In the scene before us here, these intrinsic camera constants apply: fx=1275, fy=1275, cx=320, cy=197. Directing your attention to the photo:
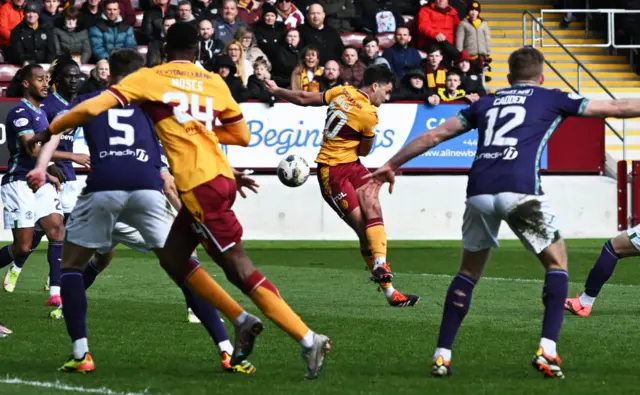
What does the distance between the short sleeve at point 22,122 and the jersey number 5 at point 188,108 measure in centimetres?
437

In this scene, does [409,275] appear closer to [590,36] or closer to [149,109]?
[149,109]

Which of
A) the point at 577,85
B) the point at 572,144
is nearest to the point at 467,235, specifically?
the point at 572,144

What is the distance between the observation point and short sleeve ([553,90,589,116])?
24.5ft

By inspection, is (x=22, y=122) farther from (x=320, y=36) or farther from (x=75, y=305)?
(x=320, y=36)

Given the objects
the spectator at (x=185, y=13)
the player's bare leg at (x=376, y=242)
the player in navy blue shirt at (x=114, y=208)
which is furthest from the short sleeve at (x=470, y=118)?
the spectator at (x=185, y=13)

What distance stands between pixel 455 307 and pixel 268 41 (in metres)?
15.1

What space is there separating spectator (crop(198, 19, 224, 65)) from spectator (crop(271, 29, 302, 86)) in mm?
1008

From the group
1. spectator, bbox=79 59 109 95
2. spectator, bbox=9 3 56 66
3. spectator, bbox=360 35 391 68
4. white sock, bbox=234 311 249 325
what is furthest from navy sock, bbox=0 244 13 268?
spectator, bbox=360 35 391 68

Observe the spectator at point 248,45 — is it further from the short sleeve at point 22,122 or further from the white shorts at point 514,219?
the white shorts at point 514,219

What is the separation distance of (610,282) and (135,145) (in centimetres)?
776

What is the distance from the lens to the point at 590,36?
1083 inches

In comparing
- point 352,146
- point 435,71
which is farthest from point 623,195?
point 352,146

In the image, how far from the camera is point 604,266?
35.2 feet

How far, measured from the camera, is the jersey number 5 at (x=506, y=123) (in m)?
7.51
